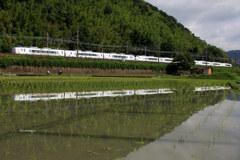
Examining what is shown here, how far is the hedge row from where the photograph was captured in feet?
118

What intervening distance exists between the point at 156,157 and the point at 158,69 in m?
51.5

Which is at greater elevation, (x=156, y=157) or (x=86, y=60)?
(x=86, y=60)

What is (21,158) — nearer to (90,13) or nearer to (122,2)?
(90,13)

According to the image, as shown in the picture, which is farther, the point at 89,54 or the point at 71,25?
the point at 71,25

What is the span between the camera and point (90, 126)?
18.0 feet

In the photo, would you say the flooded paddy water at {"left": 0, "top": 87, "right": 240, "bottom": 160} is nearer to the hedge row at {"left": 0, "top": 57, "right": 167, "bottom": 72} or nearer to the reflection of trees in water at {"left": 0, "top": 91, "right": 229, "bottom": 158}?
the reflection of trees in water at {"left": 0, "top": 91, "right": 229, "bottom": 158}

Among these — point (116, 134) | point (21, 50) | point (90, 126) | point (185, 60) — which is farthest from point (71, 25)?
point (116, 134)

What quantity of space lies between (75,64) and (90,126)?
38.2 m

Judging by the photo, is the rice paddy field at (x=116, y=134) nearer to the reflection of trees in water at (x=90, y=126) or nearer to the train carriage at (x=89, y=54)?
the reflection of trees in water at (x=90, y=126)

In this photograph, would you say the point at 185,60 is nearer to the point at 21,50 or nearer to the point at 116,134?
the point at 21,50

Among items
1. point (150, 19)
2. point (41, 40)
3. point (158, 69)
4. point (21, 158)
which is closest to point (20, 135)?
point (21, 158)

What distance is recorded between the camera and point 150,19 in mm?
127375

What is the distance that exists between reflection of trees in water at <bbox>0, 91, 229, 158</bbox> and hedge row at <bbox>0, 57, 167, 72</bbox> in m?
31.7

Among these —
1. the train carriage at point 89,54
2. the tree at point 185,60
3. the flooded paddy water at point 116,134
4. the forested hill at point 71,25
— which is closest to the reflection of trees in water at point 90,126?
the flooded paddy water at point 116,134
